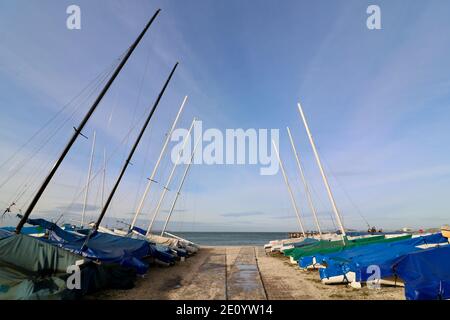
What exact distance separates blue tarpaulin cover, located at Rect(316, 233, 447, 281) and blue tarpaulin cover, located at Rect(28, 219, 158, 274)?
1085cm

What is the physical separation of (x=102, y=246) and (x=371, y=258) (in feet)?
50.7

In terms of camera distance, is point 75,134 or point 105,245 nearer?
point 75,134

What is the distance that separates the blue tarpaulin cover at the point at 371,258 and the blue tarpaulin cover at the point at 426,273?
1.23m

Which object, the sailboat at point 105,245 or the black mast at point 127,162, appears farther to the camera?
the black mast at point 127,162

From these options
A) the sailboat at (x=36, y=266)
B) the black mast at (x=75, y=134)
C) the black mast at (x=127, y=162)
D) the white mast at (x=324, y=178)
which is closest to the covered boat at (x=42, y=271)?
the sailboat at (x=36, y=266)

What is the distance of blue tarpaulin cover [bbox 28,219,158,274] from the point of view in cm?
1512

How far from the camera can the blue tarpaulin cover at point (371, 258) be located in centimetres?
1303

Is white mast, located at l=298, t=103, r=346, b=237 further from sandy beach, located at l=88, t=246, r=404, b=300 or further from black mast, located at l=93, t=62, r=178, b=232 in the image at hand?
black mast, located at l=93, t=62, r=178, b=232

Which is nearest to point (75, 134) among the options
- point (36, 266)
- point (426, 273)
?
point (36, 266)

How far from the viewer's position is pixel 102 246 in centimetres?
1756

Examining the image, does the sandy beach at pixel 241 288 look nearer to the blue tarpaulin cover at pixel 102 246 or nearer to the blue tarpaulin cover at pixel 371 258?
the blue tarpaulin cover at pixel 371 258

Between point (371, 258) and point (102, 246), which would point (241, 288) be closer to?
point (371, 258)
